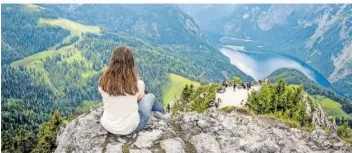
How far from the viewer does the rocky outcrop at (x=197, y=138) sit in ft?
47.2

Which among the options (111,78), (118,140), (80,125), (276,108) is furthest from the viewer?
(276,108)

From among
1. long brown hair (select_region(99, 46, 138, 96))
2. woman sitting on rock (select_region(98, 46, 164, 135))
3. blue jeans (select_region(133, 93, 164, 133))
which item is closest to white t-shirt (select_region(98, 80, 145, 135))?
woman sitting on rock (select_region(98, 46, 164, 135))

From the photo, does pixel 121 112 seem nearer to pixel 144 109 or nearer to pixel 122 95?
pixel 122 95

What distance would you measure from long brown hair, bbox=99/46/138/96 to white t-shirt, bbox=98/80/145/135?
0.21m

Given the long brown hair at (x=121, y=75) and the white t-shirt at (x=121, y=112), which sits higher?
the long brown hair at (x=121, y=75)

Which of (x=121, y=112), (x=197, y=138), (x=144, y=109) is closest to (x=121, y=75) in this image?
(x=121, y=112)

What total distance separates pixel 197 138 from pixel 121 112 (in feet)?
10.4

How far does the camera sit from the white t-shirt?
13.6 metres

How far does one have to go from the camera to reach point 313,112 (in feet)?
118

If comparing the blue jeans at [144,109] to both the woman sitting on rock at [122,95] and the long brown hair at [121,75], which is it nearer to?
the woman sitting on rock at [122,95]

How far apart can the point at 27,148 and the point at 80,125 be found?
67.1m

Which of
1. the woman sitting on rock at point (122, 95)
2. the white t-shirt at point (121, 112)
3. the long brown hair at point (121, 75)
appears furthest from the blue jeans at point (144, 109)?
the long brown hair at point (121, 75)

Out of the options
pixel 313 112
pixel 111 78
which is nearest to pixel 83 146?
pixel 111 78

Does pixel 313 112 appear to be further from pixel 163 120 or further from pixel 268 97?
pixel 163 120
